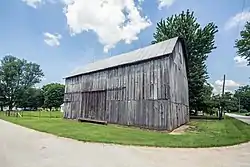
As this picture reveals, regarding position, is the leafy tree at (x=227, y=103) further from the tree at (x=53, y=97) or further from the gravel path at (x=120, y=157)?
the tree at (x=53, y=97)

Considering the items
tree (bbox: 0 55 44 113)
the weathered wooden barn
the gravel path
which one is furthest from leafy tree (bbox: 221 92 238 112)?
tree (bbox: 0 55 44 113)

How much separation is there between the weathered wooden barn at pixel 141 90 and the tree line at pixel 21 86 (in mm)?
55257

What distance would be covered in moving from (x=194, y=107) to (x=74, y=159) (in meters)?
31.2

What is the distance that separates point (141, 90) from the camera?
65.5 ft

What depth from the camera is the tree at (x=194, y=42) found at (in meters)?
35.2

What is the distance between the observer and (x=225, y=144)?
38.3ft

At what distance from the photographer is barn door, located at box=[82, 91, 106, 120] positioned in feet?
79.3

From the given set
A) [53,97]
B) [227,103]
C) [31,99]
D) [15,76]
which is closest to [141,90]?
[227,103]

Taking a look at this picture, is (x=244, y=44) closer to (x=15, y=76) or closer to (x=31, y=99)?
(x=15, y=76)

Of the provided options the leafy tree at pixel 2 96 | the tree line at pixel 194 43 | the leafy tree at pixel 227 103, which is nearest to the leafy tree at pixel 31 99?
the leafy tree at pixel 2 96

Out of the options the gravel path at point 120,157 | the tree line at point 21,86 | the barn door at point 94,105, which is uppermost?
the tree line at point 21,86

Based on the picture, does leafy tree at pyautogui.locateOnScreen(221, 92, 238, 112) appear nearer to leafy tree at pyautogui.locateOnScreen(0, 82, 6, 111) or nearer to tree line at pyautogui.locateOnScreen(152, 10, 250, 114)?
tree line at pyautogui.locateOnScreen(152, 10, 250, 114)

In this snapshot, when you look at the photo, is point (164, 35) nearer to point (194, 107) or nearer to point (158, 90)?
point (194, 107)

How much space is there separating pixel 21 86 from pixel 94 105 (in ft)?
194
